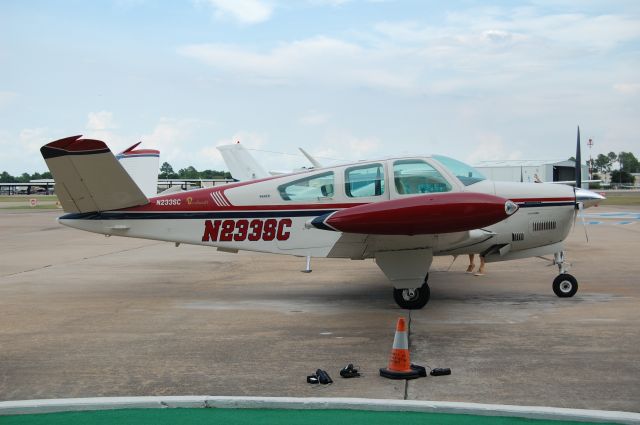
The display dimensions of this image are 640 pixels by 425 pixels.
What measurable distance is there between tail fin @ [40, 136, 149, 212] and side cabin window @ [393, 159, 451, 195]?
373 cm

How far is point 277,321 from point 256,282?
356 cm

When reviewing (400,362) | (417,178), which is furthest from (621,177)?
(400,362)

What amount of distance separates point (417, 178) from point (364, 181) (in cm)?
71

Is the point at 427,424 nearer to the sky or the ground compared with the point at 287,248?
nearer to the ground

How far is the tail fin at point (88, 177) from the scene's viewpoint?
29.2ft

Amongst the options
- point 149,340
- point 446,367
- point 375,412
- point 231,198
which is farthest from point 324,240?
point 375,412

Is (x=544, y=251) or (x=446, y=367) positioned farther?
(x=544, y=251)

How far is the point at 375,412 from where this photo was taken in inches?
182

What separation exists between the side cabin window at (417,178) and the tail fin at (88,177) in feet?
12.2

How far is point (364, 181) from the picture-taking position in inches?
351

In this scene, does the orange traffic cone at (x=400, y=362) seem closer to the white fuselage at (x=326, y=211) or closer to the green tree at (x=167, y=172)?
the white fuselage at (x=326, y=211)

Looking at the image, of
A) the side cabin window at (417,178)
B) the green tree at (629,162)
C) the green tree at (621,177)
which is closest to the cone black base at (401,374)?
the side cabin window at (417,178)

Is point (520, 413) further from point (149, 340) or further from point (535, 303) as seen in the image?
point (535, 303)

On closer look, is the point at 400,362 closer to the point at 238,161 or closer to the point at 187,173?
the point at 238,161
